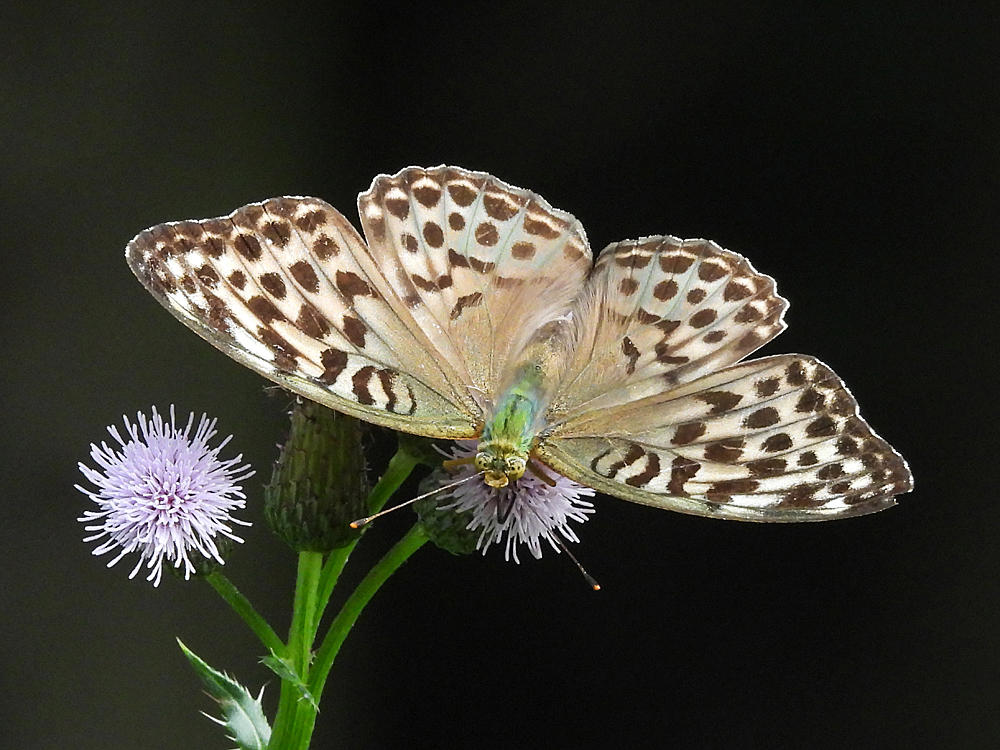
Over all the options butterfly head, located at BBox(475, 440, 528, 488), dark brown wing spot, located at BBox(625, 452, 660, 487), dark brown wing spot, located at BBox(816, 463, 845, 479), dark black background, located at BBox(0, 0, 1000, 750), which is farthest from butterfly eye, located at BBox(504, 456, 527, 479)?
dark black background, located at BBox(0, 0, 1000, 750)

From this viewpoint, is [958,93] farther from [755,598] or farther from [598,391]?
[598,391]

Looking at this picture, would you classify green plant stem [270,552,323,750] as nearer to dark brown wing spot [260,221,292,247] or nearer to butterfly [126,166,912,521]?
butterfly [126,166,912,521]

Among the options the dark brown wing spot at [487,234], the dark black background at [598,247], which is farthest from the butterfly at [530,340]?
the dark black background at [598,247]

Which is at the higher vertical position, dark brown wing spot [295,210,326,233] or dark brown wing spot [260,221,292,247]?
dark brown wing spot [295,210,326,233]

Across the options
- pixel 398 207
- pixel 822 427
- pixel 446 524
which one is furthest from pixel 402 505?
pixel 822 427

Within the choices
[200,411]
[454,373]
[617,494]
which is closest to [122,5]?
[200,411]

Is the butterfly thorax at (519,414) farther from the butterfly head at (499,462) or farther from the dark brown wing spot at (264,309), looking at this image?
the dark brown wing spot at (264,309)

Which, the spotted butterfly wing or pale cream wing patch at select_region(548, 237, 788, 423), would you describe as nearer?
the spotted butterfly wing
